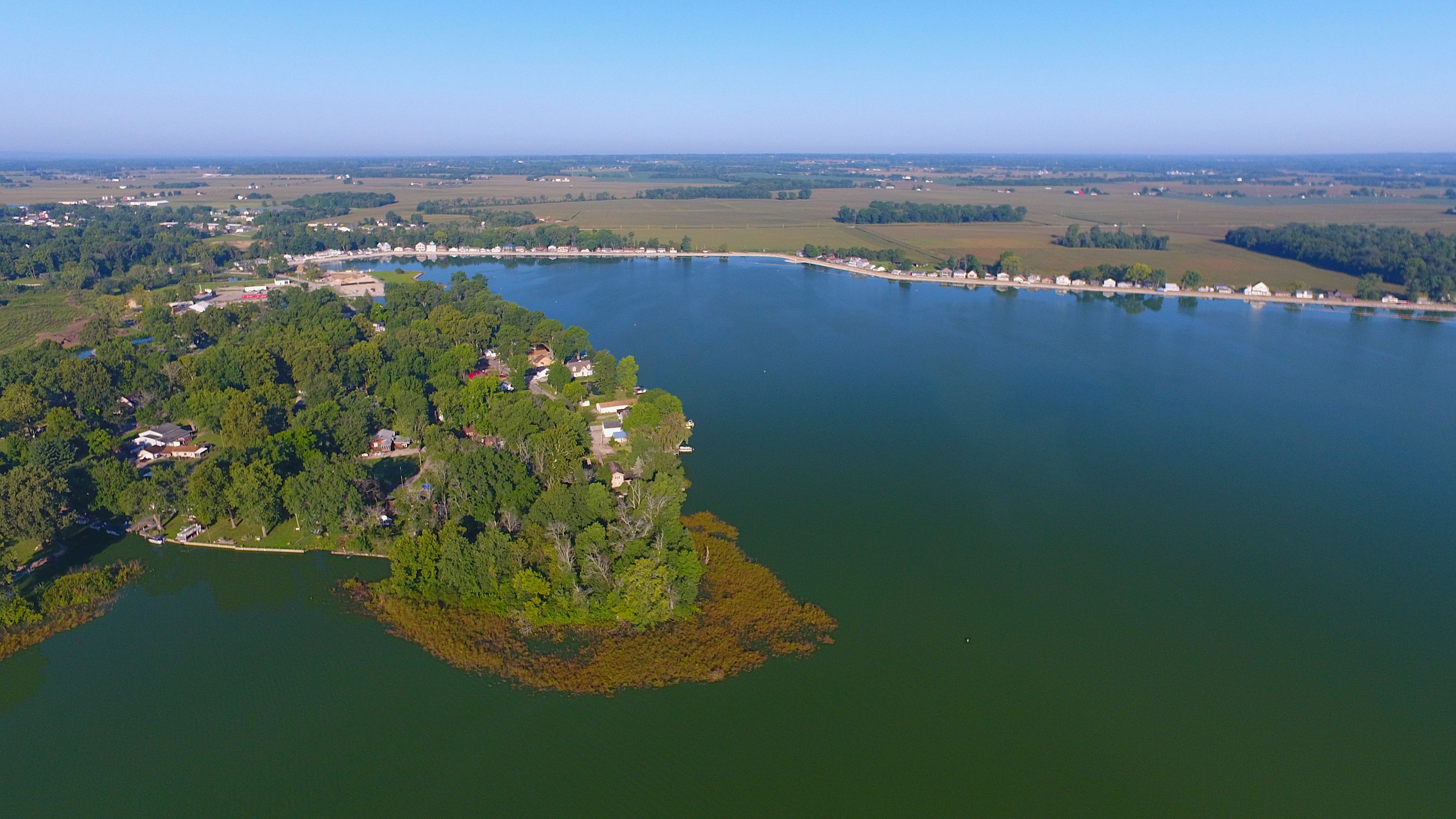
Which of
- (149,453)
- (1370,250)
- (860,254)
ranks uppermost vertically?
(1370,250)

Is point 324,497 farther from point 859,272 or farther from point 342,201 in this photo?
point 342,201

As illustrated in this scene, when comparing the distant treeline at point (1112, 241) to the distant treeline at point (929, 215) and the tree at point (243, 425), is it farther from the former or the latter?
the tree at point (243, 425)

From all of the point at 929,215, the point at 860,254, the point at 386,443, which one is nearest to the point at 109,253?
the point at 386,443

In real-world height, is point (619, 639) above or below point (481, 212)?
below

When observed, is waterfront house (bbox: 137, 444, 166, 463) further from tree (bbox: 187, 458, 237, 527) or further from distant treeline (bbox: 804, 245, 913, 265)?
distant treeline (bbox: 804, 245, 913, 265)

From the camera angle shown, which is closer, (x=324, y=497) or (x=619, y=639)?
(x=619, y=639)

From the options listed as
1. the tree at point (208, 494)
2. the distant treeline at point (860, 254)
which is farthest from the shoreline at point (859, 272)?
the tree at point (208, 494)

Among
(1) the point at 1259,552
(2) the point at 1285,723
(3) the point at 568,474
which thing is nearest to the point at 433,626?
(3) the point at 568,474
